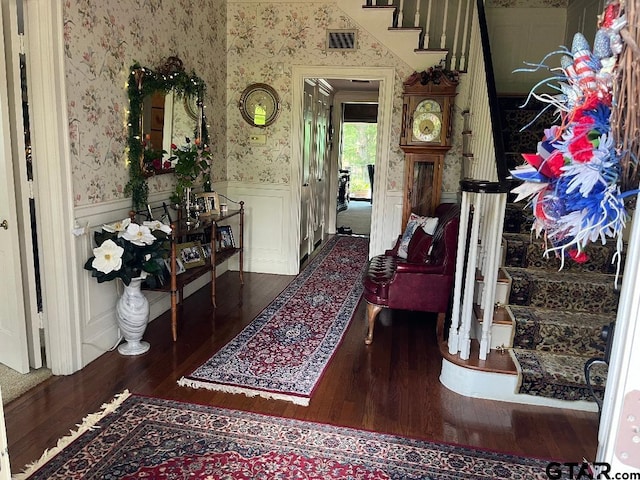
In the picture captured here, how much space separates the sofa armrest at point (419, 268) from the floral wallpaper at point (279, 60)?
5.72 ft

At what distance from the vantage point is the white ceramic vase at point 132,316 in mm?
3131

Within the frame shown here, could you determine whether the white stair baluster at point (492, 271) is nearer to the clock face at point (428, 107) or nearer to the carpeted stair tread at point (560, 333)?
the carpeted stair tread at point (560, 333)

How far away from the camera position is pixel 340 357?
324cm

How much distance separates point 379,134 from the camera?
4.93 metres

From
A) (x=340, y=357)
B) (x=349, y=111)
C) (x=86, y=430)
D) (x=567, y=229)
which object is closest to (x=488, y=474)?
(x=340, y=357)

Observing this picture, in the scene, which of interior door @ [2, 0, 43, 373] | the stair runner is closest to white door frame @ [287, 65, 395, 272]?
the stair runner

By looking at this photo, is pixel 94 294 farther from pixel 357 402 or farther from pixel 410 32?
pixel 410 32

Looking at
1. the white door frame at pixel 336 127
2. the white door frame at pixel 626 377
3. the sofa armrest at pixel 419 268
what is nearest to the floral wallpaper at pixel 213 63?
the sofa armrest at pixel 419 268

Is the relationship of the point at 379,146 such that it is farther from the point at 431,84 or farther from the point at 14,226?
the point at 14,226

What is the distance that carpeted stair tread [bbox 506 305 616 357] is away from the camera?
2760 mm

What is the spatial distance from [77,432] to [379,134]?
3.80 meters

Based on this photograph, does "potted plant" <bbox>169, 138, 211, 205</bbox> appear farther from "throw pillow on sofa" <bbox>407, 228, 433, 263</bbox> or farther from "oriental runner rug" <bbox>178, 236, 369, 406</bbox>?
"throw pillow on sofa" <bbox>407, 228, 433, 263</bbox>

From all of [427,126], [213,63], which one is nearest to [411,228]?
[427,126]

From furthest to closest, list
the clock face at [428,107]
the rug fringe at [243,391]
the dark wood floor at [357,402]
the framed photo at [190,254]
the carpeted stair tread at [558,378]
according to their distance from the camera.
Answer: the clock face at [428,107], the framed photo at [190,254], the rug fringe at [243,391], the carpeted stair tread at [558,378], the dark wood floor at [357,402]
